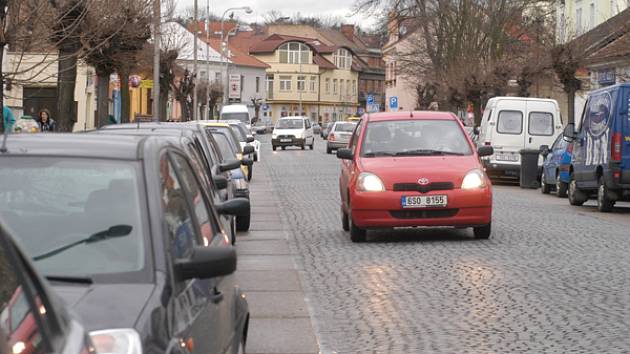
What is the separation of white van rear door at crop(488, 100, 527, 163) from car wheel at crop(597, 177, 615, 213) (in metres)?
11.3

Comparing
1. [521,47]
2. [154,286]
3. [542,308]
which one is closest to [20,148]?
[154,286]

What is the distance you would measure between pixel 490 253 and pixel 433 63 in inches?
2167

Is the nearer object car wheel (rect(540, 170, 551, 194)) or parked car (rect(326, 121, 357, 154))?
car wheel (rect(540, 170, 551, 194))

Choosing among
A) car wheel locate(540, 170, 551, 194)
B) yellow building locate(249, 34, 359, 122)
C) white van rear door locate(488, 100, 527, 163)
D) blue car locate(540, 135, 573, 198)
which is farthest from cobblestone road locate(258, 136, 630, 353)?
Answer: yellow building locate(249, 34, 359, 122)

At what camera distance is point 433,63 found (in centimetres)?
6869

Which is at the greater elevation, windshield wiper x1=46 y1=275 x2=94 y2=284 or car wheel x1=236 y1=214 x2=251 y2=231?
windshield wiper x1=46 y1=275 x2=94 y2=284

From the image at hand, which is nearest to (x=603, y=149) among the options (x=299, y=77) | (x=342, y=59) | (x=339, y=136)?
(x=339, y=136)

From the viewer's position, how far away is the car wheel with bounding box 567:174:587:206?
25203 millimetres

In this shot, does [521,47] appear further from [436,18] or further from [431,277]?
[431,277]

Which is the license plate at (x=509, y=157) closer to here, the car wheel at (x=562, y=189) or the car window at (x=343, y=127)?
the car wheel at (x=562, y=189)

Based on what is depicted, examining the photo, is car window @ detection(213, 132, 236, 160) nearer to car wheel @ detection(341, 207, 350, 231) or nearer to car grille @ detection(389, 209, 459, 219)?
car wheel @ detection(341, 207, 350, 231)

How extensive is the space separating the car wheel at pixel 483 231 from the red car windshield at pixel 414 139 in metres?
1.04

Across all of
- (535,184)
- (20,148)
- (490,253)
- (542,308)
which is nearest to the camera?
(20,148)

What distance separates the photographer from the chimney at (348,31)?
18312 cm
